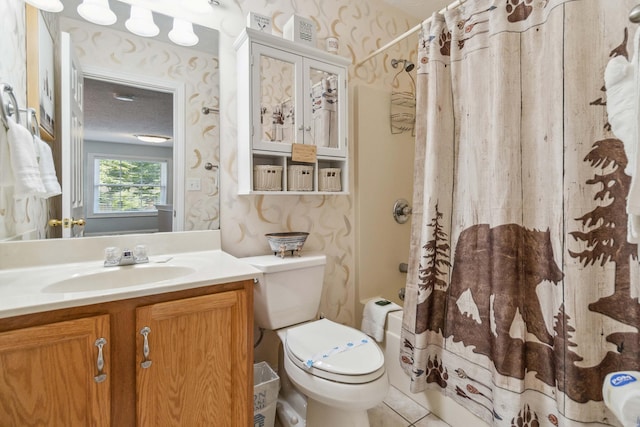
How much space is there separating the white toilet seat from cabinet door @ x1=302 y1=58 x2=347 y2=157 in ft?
2.99

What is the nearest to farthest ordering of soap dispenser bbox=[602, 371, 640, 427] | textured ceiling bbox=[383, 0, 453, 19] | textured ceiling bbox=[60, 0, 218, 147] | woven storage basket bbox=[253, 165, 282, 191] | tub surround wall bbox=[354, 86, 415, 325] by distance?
soap dispenser bbox=[602, 371, 640, 427]
textured ceiling bbox=[60, 0, 218, 147]
woven storage basket bbox=[253, 165, 282, 191]
tub surround wall bbox=[354, 86, 415, 325]
textured ceiling bbox=[383, 0, 453, 19]

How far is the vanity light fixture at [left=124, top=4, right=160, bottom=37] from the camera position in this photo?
1.39 m

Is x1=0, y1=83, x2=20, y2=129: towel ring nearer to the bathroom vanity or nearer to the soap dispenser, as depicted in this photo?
the bathroom vanity

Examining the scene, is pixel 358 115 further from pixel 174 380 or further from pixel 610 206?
pixel 174 380

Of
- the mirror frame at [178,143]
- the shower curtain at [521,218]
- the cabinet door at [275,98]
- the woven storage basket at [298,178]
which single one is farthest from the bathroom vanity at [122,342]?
the shower curtain at [521,218]

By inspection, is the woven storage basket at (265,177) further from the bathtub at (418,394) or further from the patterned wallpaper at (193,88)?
the bathtub at (418,394)

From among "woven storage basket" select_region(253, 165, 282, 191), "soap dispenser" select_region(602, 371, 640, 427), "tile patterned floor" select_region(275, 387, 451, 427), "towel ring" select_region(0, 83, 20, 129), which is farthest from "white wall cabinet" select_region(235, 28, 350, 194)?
"soap dispenser" select_region(602, 371, 640, 427)

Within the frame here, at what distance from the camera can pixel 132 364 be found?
0.95 metres

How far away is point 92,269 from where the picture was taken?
119 cm

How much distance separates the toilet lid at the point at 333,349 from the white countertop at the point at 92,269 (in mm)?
387

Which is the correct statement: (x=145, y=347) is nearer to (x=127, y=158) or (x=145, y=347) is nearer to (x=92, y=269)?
(x=92, y=269)

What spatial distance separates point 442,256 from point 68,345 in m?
1.35

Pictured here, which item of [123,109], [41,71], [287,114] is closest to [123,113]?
[123,109]

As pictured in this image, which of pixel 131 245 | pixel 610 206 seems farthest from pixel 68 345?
pixel 610 206
